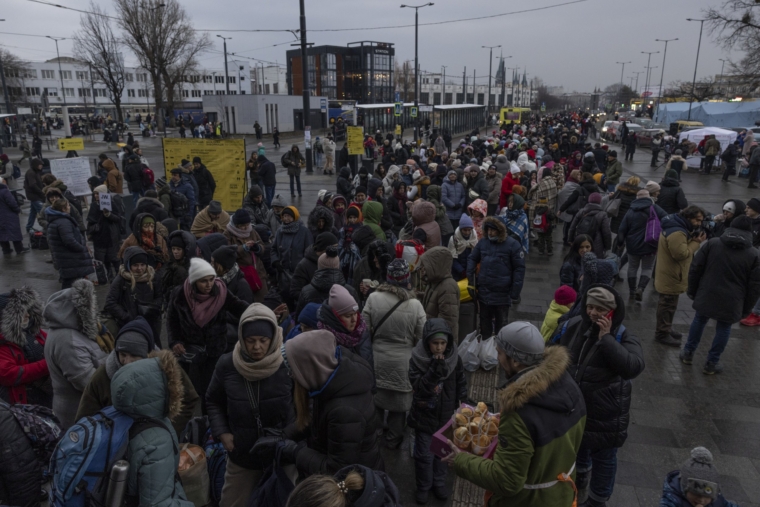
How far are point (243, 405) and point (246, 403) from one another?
2 centimetres

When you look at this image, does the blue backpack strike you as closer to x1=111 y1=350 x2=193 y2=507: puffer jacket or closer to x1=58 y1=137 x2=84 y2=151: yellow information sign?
x1=111 y1=350 x2=193 y2=507: puffer jacket

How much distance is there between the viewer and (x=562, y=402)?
2.42 metres

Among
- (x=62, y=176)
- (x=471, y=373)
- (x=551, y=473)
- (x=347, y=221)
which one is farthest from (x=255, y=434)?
(x=62, y=176)

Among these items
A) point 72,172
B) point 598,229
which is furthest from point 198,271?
point 72,172

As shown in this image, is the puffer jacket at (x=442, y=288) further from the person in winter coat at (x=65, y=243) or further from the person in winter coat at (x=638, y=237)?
the person in winter coat at (x=65, y=243)

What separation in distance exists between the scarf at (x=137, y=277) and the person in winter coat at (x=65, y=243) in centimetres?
273

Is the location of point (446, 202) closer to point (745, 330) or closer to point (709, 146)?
point (745, 330)

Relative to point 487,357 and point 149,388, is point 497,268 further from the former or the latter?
point 149,388

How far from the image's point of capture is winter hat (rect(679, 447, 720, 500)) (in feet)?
9.26

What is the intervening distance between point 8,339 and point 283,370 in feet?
6.71

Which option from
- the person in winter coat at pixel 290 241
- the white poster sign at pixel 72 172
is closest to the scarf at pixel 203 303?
the person in winter coat at pixel 290 241

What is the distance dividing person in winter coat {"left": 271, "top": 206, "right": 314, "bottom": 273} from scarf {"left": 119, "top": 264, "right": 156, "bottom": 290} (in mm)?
1583

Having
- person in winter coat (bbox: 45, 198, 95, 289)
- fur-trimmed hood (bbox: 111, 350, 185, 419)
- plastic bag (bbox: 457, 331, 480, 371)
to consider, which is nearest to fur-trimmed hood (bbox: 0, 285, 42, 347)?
fur-trimmed hood (bbox: 111, 350, 185, 419)

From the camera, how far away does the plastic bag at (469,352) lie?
19.1 feet
